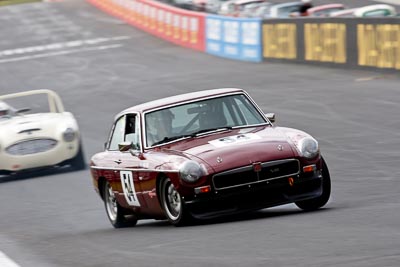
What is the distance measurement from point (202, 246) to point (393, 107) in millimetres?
11754

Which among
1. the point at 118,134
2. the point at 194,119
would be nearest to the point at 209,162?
the point at 194,119

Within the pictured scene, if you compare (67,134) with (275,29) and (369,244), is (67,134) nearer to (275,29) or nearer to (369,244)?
(369,244)

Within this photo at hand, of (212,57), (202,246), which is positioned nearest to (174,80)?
(212,57)

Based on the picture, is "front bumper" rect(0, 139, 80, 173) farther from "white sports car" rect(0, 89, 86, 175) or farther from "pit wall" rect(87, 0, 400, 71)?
"pit wall" rect(87, 0, 400, 71)

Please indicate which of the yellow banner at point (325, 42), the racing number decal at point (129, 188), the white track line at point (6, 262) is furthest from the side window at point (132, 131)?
the yellow banner at point (325, 42)

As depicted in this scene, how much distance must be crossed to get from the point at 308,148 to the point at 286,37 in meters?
20.6

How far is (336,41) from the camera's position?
86.4ft

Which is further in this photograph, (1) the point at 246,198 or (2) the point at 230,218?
(2) the point at 230,218

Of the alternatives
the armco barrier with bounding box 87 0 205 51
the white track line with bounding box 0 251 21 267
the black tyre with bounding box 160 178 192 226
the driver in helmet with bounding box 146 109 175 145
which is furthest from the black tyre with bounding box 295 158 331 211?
the armco barrier with bounding box 87 0 205 51

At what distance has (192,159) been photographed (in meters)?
9.02

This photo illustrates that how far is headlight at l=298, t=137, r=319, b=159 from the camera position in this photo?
917cm

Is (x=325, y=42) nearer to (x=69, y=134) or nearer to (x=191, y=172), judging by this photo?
(x=69, y=134)

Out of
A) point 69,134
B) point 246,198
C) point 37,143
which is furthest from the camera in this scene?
point 69,134

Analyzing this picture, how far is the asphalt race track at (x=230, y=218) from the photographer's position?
24.3ft
